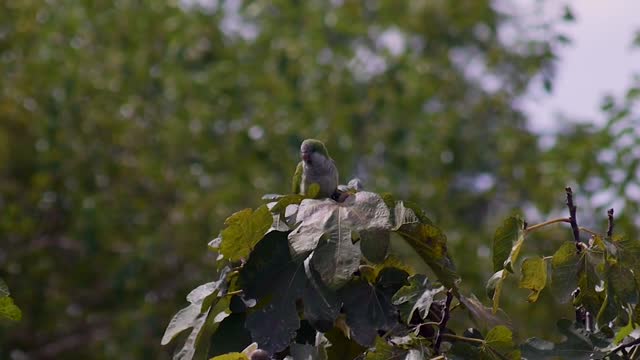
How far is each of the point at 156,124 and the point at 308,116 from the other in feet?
5.69

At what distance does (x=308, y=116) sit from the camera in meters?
12.6

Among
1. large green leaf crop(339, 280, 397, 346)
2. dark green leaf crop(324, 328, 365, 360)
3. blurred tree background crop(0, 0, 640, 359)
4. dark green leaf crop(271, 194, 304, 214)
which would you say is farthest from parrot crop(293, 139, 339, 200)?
blurred tree background crop(0, 0, 640, 359)

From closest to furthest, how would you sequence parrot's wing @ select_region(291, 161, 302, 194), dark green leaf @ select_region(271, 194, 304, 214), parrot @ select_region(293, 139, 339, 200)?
dark green leaf @ select_region(271, 194, 304, 214) → parrot @ select_region(293, 139, 339, 200) → parrot's wing @ select_region(291, 161, 302, 194)

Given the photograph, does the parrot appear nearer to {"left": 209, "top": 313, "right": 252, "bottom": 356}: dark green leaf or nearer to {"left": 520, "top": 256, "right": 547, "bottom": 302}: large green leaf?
{"left": 209, "top": 313, "right": 252, "bottom": 356}: dark green leaf

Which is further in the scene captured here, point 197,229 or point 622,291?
point 197,229

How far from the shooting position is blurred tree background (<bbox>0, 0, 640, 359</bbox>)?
11.5m

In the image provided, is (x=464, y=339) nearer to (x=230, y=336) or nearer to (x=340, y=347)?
(x=340, y=347)

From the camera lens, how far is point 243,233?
11.5 feet

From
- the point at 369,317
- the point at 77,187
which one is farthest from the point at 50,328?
the point at 369,317

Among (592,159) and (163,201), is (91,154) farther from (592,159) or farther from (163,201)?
(592,159)

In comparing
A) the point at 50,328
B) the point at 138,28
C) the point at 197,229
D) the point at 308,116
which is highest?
the point at 138,28

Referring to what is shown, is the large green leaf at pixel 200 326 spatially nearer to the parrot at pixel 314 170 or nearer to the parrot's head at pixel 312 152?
the parrot at pixel 314 170

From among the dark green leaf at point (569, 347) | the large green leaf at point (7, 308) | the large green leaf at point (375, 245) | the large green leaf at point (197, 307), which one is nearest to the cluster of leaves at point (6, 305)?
the large green leaf at point (7, 308)

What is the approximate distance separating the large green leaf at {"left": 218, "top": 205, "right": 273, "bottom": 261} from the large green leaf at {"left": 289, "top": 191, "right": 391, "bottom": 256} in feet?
0.36
